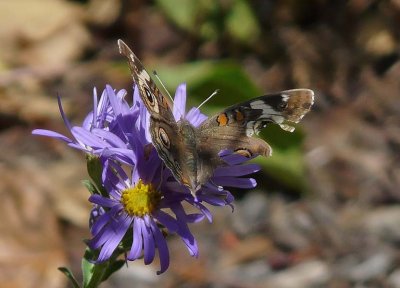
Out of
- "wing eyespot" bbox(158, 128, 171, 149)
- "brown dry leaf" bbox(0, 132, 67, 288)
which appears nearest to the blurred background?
"brown dry leaf" bbox(0, 132, 67, 288)

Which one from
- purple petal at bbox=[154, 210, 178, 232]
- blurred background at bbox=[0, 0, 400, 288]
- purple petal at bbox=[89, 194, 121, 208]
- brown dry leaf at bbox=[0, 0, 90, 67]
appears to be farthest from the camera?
brown dry leaf at bbox=[0, 0, 90, 67]

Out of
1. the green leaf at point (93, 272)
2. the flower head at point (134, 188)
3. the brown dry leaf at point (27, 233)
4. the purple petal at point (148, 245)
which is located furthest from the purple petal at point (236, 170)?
the brown dry leaf at point (27, 233)

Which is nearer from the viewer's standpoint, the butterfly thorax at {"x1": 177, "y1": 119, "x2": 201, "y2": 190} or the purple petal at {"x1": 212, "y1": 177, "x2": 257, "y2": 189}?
the butterfly thorax at {"x1": 177, "y1": 119, "x2": 201, "y2": 190}

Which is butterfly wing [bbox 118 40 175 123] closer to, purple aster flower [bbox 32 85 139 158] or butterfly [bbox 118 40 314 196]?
butterfly [bbox 118 40 314 196]

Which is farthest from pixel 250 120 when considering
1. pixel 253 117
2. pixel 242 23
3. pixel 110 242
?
pixel 242 23

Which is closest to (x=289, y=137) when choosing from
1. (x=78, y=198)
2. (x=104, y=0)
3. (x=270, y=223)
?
(x=270, y=223)

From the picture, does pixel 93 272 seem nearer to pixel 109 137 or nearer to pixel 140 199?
pixel 140 199

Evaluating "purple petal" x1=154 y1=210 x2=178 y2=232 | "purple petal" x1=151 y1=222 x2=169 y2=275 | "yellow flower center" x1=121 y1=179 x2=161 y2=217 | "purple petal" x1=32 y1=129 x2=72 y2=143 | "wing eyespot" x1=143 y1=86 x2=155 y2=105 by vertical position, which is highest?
"wing eyespot" x1=143 y1=86 x2=155 y2=105
